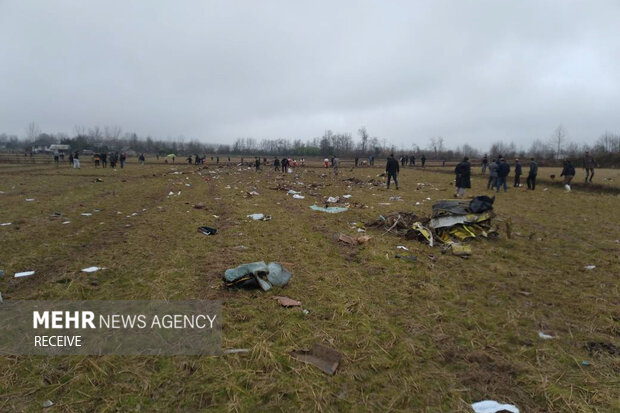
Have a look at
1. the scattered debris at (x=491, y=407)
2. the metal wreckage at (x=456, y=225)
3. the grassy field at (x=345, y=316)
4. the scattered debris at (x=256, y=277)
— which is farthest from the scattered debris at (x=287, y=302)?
the metal wreckage at (x=456, y=225)

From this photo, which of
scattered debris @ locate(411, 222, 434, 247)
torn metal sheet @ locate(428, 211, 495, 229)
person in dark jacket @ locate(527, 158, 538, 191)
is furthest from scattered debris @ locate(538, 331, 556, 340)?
person in dark jacket @ locate(527, 158, 538, 191)

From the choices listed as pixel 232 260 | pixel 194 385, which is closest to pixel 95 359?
pixel 194 385

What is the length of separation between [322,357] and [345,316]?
813 mm

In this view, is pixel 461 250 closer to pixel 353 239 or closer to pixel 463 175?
pixel 353 239

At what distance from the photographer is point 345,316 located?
11.9 feet

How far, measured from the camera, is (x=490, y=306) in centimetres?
398

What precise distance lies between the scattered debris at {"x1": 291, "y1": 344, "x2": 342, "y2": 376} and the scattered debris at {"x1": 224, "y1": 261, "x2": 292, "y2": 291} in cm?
139

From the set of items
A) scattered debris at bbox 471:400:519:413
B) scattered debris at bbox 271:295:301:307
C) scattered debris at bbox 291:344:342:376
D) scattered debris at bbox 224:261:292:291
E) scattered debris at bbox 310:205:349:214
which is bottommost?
scattered debris at bbox 471:400:519:413

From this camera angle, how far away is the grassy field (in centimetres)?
247

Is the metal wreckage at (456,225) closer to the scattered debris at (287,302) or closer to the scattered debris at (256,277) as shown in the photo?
the scattered debris at (256,277)

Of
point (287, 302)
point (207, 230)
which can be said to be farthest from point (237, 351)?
point (207, 230)

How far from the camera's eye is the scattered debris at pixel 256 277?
14.0 ft

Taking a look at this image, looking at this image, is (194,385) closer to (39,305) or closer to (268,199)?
(39,305)

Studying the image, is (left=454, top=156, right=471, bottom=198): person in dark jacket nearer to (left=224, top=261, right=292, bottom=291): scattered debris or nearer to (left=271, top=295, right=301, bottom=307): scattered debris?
(left=224, top=261, right=292, bottom=291): scattered debris
